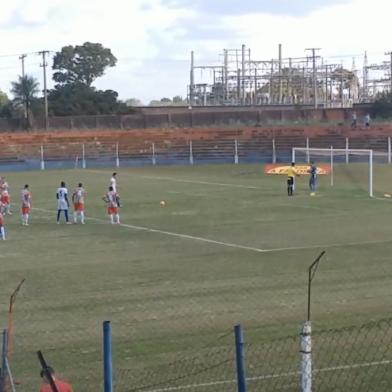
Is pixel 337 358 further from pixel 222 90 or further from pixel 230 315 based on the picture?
pixel 222 90

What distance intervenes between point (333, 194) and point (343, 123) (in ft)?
134

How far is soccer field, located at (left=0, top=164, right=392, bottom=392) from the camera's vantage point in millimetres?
16953

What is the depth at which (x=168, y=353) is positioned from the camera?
15.7 meters

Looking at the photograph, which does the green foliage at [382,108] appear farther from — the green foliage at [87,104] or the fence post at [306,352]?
the fence post at [306,352]

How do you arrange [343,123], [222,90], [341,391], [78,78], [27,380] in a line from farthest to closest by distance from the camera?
[78,78]
[222,90]
[343,123]
[27,380]
[341,391]

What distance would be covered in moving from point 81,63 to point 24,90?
2657cm

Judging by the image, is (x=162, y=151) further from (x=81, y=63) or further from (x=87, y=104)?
(x=81, y=63)

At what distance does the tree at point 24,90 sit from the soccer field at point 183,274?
6541 cm

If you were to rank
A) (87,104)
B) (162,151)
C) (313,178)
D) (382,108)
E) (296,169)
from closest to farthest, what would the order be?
(313,178) → (296,169) → (162,151) → (382,108) → (87,104)

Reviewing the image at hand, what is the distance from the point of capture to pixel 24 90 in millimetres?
113438

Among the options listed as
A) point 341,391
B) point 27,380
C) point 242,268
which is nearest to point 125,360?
point 27,380

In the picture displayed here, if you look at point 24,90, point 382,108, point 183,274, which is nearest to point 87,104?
point 24,90

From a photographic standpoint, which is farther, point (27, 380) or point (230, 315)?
point (230, 315)

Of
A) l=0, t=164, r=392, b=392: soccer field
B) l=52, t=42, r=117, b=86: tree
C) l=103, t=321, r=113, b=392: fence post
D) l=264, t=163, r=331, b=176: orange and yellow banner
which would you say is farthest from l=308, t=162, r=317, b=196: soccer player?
l=52, t=42, r=117, b=86: tree
